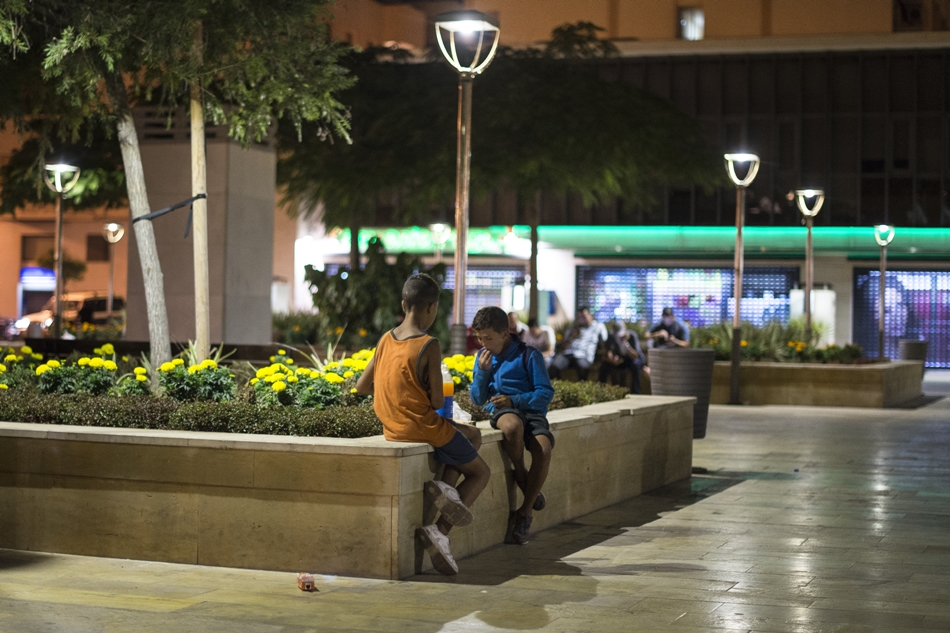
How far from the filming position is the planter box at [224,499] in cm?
807

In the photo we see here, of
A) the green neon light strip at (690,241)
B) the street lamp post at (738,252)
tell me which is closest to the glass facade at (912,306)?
the green neon light strip at (690,241)

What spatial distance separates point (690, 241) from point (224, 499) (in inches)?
1546

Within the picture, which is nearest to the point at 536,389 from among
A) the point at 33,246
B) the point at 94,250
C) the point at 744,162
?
the point at 744,162

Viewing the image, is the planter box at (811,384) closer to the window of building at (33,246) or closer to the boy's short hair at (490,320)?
the boy's short hair at (490,320)

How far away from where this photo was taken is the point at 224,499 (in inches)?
328

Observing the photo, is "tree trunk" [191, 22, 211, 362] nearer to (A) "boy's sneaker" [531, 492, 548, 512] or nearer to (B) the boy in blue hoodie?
(B) the boy in blue hoodie

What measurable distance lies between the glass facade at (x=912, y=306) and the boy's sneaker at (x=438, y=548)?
39846 millimetres

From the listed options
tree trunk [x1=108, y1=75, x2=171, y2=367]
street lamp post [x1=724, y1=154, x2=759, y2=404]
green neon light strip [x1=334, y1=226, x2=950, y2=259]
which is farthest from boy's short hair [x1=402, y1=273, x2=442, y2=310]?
green neon light strip [x1=334, y1=226, x2=950, y2=259]

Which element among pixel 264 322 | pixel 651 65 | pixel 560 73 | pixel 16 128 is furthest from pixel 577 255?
pixel 16 128

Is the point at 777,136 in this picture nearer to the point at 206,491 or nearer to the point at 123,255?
the point at 123,255

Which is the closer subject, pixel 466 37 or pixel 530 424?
pixel 530 424

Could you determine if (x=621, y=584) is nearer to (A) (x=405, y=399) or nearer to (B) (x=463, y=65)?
(A) (x=405, y=399)

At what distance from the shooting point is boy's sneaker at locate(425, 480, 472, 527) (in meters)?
8.09

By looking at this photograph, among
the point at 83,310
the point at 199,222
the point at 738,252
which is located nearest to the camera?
the point at 199,222
